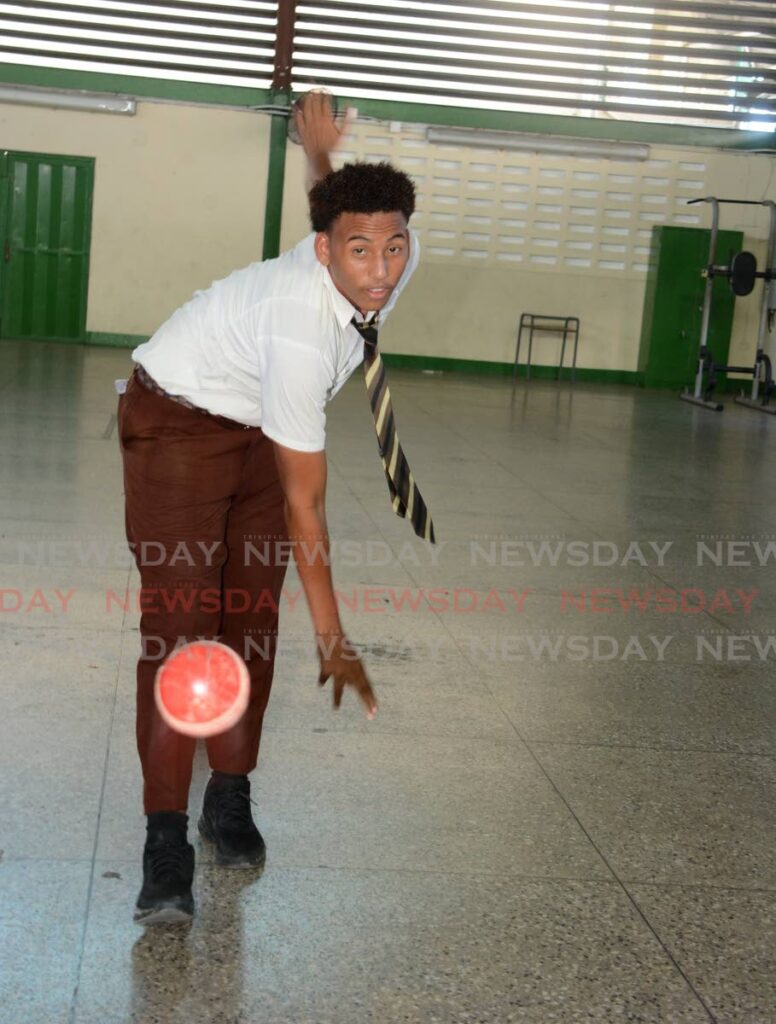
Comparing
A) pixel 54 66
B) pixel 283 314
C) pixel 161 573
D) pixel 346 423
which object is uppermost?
pixel 54 66

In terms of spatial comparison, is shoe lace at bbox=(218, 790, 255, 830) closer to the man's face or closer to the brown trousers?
the brown trousers

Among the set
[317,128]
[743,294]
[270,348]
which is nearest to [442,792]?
[270,348]

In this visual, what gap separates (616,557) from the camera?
6.68 m

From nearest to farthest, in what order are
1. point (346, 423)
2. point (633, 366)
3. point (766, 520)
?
point (766, 520), point (346, 423), point (633, 366)

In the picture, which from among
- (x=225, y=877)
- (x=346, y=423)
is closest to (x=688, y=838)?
(x=225, y=877)

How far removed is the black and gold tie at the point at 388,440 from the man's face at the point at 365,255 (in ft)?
0.38

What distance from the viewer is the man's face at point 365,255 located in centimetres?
255

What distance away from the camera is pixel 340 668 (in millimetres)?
2521

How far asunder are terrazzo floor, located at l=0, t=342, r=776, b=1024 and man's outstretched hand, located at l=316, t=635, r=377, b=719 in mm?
521

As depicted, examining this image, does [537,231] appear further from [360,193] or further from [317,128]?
[360,193]

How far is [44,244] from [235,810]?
15650 millimetres

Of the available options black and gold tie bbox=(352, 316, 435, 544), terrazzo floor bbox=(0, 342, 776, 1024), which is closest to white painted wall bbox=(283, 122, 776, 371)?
terrazzo floor bbox=(0, 342, 776, 1024)

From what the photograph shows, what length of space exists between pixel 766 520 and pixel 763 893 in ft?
17.2

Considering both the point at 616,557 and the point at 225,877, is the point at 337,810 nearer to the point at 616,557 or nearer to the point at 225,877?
the point at 225,877
